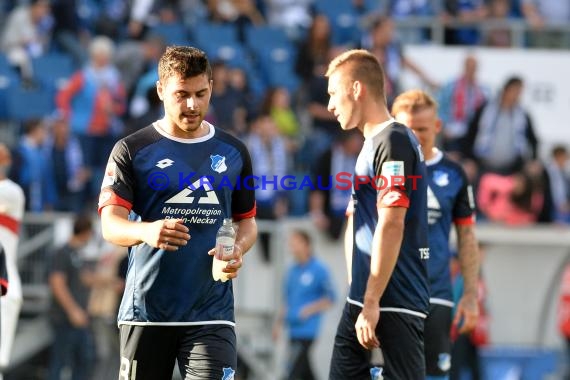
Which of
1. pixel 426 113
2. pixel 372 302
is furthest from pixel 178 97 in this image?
pixel 426 113

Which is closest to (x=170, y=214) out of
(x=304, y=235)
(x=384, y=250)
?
(x=384, y=250)

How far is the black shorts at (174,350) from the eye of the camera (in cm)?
664

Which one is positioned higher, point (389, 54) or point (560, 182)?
point (389, 54)

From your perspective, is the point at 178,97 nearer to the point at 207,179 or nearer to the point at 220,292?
the point at 207,179

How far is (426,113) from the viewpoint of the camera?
8781 mm

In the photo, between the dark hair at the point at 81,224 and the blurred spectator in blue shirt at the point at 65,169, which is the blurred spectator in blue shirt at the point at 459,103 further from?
the dark hair at the point at 81,224

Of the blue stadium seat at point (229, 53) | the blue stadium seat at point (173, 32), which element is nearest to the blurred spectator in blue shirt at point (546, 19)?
the blue stadium seat at point (229, 53)

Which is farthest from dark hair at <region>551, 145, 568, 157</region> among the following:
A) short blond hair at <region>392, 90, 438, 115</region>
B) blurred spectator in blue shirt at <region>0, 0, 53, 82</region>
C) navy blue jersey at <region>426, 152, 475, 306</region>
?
short blond hair at <region>392, 90, 438, 115</region>

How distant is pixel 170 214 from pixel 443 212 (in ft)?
9.22

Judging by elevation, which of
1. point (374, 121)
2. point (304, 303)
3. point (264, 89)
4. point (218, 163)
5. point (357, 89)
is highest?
point (264, 89)

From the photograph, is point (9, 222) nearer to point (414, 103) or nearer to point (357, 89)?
point (414, 103)

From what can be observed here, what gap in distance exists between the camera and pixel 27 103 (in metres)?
17.0

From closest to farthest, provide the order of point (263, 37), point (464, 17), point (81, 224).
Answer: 1. point (81, 224)
2. point (263, 37)
3. point (464, 17)

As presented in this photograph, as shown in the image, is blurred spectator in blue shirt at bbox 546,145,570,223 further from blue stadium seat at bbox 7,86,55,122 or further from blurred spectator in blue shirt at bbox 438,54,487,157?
blue stadium seat at bbox 7,86,55,122
